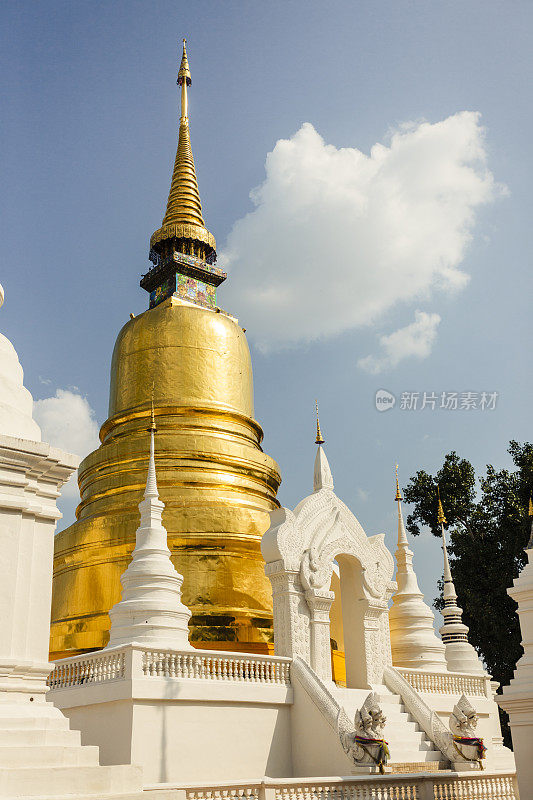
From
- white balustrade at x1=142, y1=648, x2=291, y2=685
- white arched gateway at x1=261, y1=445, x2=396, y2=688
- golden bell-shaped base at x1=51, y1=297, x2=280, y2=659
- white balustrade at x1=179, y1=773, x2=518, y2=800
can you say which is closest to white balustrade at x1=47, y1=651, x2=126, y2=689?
white balustrade at x1=142, y1=648, x2=291, y2=685

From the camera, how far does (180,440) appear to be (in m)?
18.1

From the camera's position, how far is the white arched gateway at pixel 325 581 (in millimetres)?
13844

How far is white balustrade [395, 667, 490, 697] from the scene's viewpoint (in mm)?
15289

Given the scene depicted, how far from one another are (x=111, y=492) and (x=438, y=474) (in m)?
14.5

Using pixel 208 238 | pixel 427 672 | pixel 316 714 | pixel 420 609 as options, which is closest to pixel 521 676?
pixel 316 714

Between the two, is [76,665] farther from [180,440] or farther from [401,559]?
[401,559]

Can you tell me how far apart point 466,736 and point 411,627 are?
4911 mm

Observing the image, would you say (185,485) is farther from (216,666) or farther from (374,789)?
(374,789)

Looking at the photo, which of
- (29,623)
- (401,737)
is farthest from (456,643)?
(29,623)

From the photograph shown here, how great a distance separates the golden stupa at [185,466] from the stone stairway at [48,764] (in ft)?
29.1

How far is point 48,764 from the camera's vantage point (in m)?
5.47

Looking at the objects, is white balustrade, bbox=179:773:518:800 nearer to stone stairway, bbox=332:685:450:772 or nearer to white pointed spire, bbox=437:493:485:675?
stone stairway, bbox=332:685:450:772

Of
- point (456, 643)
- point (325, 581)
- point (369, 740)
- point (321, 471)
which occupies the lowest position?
point (369, 740)

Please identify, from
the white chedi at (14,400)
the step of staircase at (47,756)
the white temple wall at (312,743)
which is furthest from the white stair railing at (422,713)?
the white chedi at (14,400)
